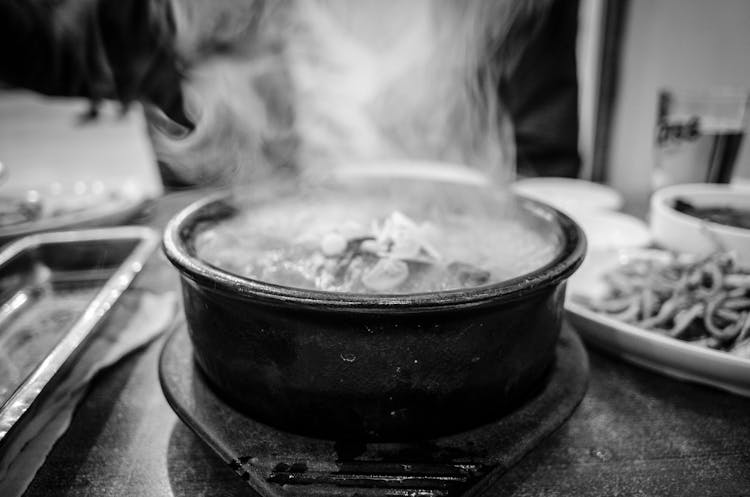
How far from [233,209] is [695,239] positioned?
72.6 inches

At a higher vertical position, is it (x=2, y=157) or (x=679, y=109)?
(x=679, y=109)

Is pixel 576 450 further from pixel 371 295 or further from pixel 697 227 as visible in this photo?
pixel 697 227

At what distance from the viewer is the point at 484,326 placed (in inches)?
41.8

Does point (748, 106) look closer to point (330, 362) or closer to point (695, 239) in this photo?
point (695, 239)

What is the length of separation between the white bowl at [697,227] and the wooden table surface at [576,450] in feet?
2.65

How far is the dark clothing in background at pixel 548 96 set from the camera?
4.02 meters

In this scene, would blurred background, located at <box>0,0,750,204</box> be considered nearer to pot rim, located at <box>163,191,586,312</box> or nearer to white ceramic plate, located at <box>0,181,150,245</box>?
white ceramic plate, located at <box>0,181,150,245</box>

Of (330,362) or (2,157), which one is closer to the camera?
(330,362)

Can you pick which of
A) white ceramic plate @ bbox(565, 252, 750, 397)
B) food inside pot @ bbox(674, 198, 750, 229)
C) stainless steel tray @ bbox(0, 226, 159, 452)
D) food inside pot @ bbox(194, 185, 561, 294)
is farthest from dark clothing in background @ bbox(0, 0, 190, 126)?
food inside pot @ bbox(674, 198, 750, 229)

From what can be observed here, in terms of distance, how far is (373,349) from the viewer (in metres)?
1.03

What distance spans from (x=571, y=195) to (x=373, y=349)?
7.75 feet

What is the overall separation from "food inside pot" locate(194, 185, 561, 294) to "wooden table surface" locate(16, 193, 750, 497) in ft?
1.43

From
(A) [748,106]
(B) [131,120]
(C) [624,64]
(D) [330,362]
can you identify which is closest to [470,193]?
(D) [330,362]

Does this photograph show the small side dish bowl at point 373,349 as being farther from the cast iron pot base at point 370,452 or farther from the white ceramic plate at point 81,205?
the white ceramic plate at point 81,205
